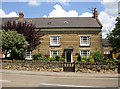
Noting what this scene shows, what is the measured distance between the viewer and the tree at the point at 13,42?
34.7 m

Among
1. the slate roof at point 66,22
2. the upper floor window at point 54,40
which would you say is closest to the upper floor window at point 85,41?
the slate roof at point 66,22

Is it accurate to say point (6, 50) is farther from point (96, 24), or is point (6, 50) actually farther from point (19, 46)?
point (96, 24)

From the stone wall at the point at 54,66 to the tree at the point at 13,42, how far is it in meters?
3.44

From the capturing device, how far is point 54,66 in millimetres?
30594

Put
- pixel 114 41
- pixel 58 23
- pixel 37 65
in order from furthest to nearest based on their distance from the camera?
pixel 58 23
pixel 114 41
pixel 37 65

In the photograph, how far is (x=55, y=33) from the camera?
4581 cm

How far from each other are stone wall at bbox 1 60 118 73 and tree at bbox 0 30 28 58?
3.44 metres

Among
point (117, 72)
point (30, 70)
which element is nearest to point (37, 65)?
point (30, 70)

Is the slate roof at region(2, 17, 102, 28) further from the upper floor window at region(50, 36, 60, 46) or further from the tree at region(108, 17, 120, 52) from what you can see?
the tree at region(108, 17, 120, 52)

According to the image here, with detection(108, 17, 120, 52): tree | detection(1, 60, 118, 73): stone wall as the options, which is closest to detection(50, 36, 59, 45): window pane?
detection(108, 17, 120, 52): tree

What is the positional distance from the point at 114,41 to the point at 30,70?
11.5m

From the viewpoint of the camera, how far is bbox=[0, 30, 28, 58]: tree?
34.7 metres

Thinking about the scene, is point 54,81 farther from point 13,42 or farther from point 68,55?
point 68,55

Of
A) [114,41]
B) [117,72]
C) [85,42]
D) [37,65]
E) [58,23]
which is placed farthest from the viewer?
[58,23]
